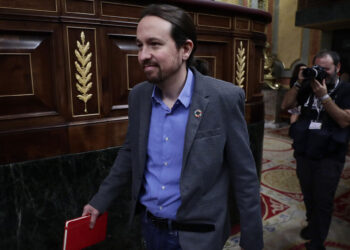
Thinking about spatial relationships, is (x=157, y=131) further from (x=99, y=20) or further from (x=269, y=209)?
(x=269, y=209)

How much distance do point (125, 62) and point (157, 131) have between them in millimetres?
893

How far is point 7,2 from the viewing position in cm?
143

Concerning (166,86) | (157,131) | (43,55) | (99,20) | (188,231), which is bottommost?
(188,231)

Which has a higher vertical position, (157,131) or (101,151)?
(157,131)

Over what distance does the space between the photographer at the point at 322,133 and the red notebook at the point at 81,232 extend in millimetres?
1588

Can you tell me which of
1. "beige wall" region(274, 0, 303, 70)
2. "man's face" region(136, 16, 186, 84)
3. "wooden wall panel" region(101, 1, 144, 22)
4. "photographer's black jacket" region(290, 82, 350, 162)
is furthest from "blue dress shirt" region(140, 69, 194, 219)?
"beige wall" region(274, 0, 303, 70)

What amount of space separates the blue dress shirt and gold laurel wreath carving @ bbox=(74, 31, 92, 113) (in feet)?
2.26

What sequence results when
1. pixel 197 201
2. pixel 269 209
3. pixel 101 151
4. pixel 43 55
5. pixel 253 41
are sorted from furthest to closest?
pixel 269 209, pixel 253 41, pixel 101 151, pixel 43 55, pixel 197 201

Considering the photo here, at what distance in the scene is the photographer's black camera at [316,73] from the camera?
79.7 inches

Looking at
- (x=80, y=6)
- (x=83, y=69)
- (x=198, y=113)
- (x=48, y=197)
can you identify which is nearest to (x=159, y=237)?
(x=198, y=113)

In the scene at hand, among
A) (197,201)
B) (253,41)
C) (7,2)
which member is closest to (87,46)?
(7,2)

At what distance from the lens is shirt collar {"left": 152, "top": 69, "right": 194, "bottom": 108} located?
109 centimetres

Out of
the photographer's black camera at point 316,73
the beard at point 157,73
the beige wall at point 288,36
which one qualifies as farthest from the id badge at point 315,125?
the beige wall at point 288,36

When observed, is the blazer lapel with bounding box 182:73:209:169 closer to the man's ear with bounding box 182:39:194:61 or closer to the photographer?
the man's ear with bounding box 182:39:194:61
